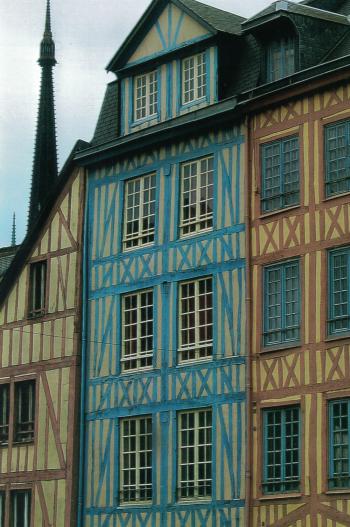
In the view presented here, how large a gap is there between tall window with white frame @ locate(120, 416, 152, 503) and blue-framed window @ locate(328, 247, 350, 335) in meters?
5.78

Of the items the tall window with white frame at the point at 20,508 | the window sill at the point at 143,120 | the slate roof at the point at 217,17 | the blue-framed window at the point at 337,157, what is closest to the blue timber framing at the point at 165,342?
the window sill at the point at 143,120

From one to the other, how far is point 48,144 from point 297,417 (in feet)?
134

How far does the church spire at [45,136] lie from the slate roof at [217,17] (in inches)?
1196

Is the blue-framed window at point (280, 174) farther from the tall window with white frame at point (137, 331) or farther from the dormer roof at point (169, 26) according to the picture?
the tall window with white frame at point (137, 331)

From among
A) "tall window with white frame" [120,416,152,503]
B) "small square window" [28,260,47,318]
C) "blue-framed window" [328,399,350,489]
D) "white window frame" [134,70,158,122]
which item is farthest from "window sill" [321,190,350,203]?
"small square window" [28,260,47,318]

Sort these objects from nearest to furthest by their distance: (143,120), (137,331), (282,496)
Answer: (282,496) < (137,331) < (143,120)

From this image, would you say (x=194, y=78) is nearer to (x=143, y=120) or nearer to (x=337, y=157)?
(x=143, y=120)

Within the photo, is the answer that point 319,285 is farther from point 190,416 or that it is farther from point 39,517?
point 39,517

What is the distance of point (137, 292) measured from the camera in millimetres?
35000

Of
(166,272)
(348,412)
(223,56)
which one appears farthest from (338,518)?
(223,56)

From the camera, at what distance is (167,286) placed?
34.1m

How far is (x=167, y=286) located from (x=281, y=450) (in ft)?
17.3

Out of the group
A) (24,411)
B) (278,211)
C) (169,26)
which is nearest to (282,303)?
(278,211)

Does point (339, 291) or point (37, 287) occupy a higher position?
point (37, 287)
